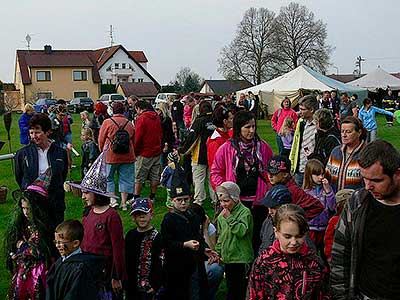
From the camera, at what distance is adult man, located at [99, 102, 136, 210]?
29.0ft

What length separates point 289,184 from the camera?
16.6 ft

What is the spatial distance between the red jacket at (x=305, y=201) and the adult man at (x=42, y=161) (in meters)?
2.22

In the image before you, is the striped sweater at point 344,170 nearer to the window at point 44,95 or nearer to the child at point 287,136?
the child at point 287,136

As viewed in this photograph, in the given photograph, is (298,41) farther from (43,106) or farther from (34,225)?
(34,225)

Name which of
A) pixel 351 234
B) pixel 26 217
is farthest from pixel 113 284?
pixel 351 234

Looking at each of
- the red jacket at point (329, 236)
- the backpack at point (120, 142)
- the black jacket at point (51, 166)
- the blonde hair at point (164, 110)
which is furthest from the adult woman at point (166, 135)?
the red jacket at point (329, 236)

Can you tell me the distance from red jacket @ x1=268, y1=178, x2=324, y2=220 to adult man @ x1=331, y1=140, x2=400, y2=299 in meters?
1.73

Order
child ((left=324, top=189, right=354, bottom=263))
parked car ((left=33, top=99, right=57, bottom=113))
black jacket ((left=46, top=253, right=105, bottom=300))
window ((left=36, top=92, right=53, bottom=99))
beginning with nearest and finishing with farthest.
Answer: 1. black jacket ((left=46, top=253, right=105, bottom=300))
2. child ((left=324, top=189, right=354, bottom=263))
3. parked car ((left=33, top=99, right=57, bottom=113))
4. window ((left=36, top=92, right=53, bottom=99))

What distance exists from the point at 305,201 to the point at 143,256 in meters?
1.51

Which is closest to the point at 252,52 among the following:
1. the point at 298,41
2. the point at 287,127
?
the point at 298,41

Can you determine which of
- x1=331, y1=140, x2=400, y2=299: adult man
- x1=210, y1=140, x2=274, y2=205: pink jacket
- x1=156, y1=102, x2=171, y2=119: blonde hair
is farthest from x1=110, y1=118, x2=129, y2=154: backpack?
x1=331, y1=140, x2=400, y2=299: adult man

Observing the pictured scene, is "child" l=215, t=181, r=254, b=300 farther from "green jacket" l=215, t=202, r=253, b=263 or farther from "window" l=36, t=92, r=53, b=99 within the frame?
"window" l=36, t=92, r=53, b=99

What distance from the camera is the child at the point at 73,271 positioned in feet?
12.5

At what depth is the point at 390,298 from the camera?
305 centimetres
